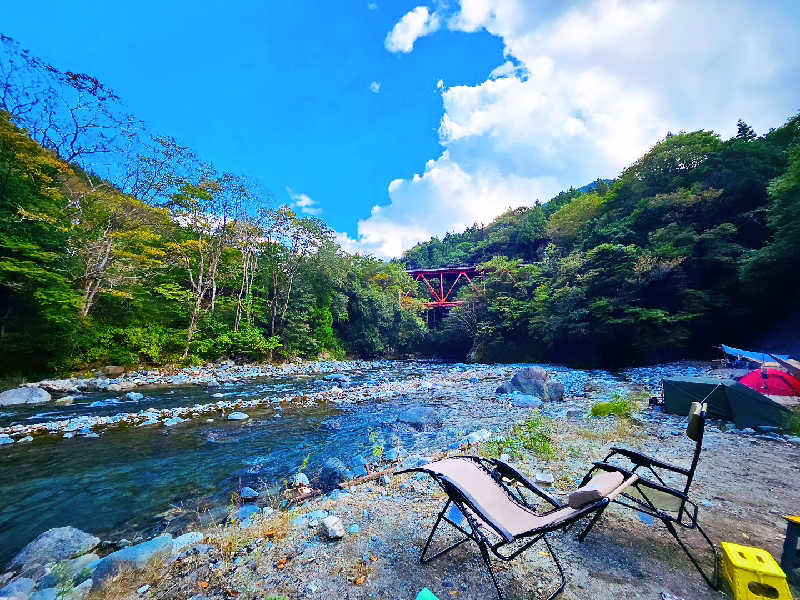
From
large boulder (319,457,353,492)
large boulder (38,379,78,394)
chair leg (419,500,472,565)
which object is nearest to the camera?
chair leg (419,500,472,565)

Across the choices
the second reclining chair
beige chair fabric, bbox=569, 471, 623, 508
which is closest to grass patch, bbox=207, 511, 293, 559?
the second reclining chair

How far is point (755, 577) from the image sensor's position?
1682mm

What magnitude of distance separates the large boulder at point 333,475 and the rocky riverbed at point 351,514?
0.09 feet

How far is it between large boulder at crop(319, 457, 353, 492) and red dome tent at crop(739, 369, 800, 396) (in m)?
8.89

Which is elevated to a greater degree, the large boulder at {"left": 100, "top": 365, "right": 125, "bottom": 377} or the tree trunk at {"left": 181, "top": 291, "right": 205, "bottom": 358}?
the tree trunk at {"left": 181, "top": 291, "right": 205, "bottom": 358}

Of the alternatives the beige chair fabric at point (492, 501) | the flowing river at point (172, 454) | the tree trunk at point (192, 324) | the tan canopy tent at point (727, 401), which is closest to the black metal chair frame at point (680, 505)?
the beige chair fabric at point (492, 501)

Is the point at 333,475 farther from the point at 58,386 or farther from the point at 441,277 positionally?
the point at 441,277

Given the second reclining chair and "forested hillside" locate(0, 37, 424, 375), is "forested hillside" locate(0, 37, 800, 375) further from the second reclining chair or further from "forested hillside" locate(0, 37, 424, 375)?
the second reclining chair

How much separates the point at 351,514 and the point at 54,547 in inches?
103

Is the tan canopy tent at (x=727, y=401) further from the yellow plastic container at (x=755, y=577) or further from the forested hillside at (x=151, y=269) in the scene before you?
the forested hillside at (x=151, y=269)

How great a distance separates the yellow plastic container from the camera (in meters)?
1.64

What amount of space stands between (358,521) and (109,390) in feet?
37.2

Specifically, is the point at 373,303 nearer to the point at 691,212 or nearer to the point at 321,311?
the point at 321,311

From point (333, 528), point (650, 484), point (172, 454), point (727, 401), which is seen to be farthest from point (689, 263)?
point (172, 454)
